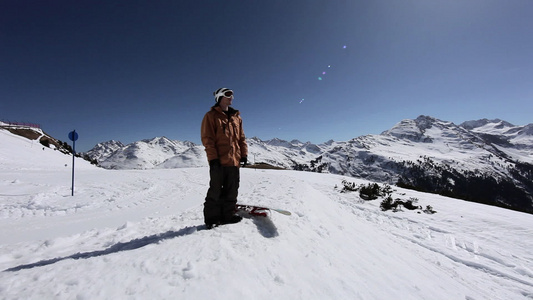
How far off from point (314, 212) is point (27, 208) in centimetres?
975

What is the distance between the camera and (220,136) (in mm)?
4617

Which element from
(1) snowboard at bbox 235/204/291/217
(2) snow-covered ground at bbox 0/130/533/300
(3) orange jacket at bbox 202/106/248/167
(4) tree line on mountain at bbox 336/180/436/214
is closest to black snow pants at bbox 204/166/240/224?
(3) orange jacket at bbox 202/106/248/167

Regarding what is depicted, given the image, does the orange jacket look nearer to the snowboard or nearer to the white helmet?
the white helmet

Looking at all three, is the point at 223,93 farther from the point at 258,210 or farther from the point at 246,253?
the point at 246,253

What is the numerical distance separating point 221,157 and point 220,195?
0.84 metres

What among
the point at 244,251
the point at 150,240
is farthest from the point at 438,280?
the point at 150,240

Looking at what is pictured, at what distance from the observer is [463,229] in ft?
25.6

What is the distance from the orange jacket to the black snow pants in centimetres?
22

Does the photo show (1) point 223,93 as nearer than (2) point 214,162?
No

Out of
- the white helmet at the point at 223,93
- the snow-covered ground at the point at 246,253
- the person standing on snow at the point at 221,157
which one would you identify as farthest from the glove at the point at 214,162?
the white helmet at the point at 223,93

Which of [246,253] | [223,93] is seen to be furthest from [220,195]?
[223,93]

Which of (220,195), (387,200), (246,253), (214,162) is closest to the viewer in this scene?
(246,253)

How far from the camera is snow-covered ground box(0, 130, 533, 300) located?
2.52 meters

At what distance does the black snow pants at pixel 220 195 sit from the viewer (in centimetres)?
454
